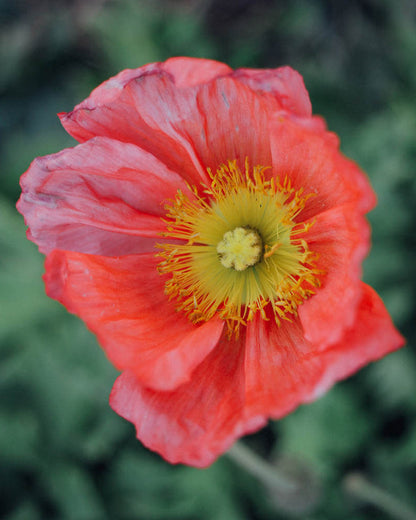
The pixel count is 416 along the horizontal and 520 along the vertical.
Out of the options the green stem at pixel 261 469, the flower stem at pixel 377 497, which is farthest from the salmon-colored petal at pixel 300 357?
the flower stem at pixel 377 497

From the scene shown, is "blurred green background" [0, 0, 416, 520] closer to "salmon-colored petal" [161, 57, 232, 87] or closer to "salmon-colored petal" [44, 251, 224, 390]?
"salmon-colored petal" [44, 251, 224, 390]

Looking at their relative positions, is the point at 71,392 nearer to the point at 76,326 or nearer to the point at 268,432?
the point at 76,326

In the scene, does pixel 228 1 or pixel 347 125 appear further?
pixel 228 1

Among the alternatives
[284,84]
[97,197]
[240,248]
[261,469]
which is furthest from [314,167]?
[261,469]

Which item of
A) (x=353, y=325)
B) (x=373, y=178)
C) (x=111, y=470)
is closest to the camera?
(x=353, y=325)

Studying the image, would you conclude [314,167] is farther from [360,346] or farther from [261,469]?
[261,469]

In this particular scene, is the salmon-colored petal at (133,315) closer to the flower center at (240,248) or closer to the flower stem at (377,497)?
the flower center at (240,248)

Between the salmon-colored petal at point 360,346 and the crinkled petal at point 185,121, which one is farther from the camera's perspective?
the crinkled petal at point 185,121

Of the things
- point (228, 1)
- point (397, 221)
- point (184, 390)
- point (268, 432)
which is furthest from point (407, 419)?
point (228, 1)
